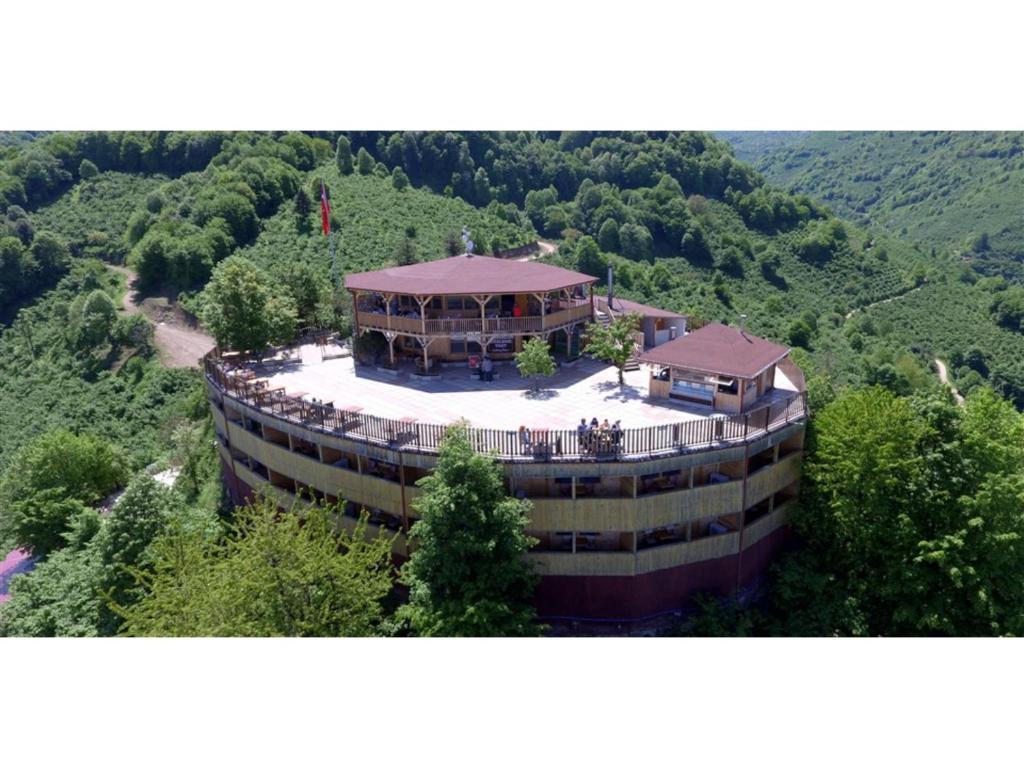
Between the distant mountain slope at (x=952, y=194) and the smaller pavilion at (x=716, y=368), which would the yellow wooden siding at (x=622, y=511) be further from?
the distant mountain slope at (x=952, y=194)

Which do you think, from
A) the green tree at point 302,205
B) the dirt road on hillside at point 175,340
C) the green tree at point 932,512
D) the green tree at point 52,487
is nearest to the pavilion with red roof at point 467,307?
the green tree at point 932,512

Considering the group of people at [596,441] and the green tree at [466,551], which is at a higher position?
the group of people at [596,441]

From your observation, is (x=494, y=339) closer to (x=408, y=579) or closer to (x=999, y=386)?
(x=408, y=579)

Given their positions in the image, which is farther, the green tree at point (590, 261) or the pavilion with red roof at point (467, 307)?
the green tree at point (590, 261)

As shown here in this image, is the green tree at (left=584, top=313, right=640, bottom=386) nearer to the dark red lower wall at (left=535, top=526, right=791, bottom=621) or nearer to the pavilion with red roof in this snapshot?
the pavilion with red roof

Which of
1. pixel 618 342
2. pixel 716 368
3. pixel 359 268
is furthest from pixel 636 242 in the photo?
pixel 716 368

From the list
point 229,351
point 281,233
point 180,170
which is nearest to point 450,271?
point 229,351
